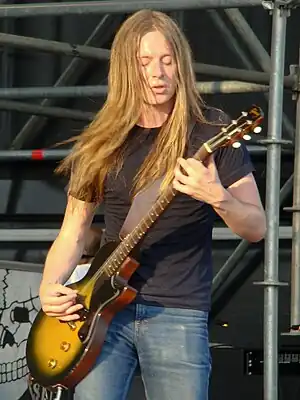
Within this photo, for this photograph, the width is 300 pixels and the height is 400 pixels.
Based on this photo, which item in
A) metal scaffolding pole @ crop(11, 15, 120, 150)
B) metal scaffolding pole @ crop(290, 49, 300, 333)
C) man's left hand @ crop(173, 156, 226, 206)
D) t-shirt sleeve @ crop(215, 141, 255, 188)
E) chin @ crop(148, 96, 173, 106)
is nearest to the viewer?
man's left hand @ crop(173, 156, 226, 206)

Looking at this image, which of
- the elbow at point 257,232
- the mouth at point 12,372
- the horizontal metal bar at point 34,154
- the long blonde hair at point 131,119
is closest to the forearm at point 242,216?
the elbow at point 257,232

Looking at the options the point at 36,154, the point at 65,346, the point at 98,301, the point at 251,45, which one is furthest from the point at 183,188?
the point at 36,154

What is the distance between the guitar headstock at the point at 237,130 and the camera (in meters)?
2.49

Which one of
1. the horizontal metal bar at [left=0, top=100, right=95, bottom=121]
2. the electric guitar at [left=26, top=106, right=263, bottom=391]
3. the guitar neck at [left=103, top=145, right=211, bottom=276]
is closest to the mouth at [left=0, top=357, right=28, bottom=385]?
the horizontal metal bar at [left=0, top=100, right=95, bottom=121]

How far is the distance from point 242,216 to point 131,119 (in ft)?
1.45

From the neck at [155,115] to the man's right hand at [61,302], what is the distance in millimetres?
500

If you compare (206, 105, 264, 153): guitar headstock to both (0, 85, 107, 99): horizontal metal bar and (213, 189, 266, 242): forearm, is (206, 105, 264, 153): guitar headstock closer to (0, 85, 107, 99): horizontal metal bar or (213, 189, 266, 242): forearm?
(213, 189, 266, 242): forearm

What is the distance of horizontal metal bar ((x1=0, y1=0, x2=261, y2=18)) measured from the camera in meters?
4.27

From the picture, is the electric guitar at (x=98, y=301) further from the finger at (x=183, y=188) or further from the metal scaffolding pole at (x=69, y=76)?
the metal scaffolding pole at (x=69, y=76)

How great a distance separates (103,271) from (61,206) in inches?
114

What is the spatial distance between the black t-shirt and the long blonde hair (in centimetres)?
4

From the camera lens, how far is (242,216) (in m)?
2.51

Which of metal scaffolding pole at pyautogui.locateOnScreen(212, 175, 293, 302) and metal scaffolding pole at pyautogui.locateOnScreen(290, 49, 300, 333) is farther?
metal scaffolding pole at pyautogui.locateOnScreen(212, 175, 293, 302)

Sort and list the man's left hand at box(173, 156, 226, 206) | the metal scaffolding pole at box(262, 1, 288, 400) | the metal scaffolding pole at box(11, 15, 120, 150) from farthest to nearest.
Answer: the metal scaffolding pole at box(11, 15, 120, 150), the metal scaffolding pole at box(262, 1, 288, 400), the man's left hand at box(173, 156, 226, 206)
